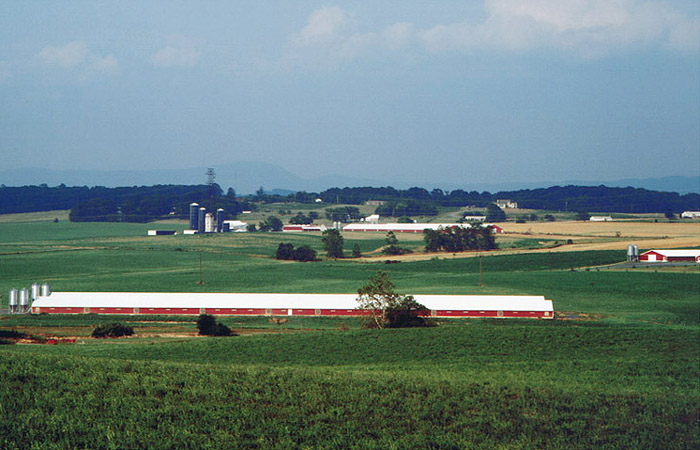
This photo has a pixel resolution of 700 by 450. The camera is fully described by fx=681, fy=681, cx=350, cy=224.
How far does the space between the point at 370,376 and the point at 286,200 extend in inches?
5458

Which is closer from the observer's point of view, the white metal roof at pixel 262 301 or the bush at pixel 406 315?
the bush at pixel 406 315

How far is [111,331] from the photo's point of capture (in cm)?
3928

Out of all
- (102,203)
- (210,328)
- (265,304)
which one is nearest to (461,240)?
(265,304)

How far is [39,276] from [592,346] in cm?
4795

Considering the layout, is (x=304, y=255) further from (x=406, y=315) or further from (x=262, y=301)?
(x=406, y=315)

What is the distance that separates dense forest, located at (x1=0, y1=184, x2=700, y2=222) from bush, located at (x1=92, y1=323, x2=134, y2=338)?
6517 centimetres

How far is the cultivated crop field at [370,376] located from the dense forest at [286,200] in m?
48.6

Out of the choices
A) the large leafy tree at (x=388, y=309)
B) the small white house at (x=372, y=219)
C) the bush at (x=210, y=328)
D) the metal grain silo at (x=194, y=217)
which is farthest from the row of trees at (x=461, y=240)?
the bush at (x=210, y=328)

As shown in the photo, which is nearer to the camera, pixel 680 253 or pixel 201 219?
pixel 680 253

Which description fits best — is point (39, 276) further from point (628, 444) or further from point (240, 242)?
point (628, 444)

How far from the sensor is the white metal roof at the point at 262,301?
46656mm

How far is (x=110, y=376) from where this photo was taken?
19.5 metres

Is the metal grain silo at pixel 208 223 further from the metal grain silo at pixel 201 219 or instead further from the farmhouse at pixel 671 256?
the farmhouse at pixel 671 256

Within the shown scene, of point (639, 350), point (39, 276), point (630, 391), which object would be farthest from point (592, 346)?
point (39, 276)
